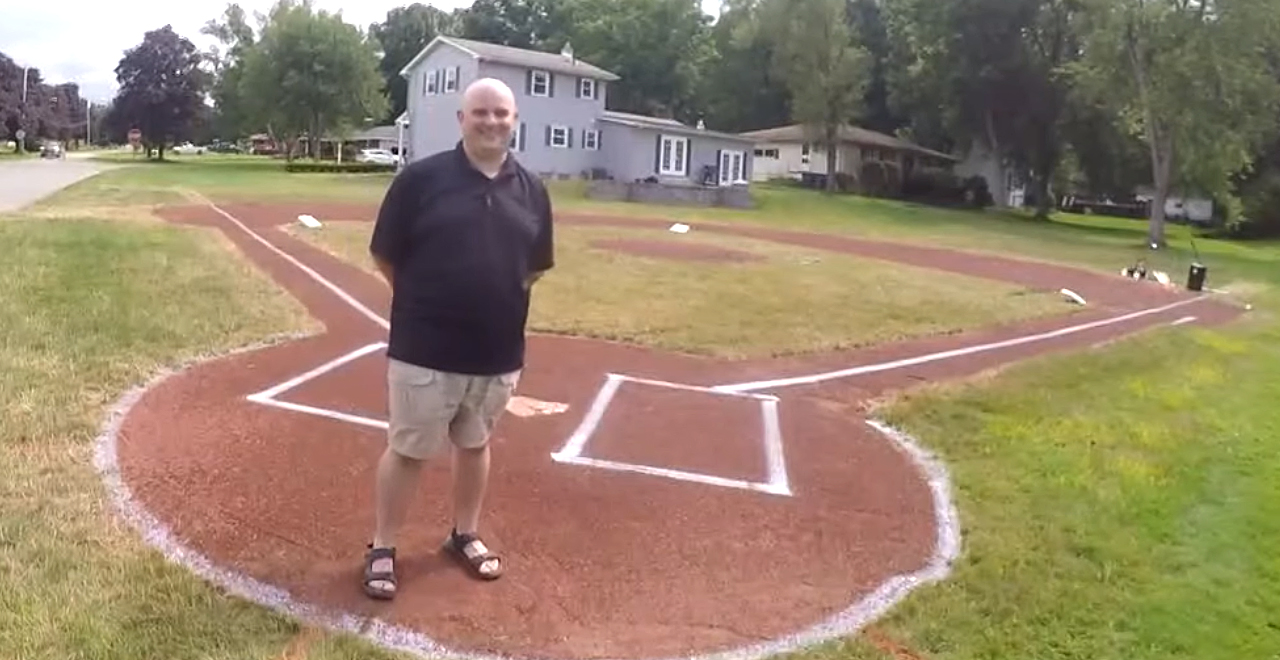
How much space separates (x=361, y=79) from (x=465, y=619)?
5809 centimetres

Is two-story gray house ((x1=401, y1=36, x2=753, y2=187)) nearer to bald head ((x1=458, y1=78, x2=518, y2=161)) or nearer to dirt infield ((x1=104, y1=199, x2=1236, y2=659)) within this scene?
dirt infield ((x1=104, y1=199, x2=1236, y2=659))

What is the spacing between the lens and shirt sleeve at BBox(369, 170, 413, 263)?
3928mm

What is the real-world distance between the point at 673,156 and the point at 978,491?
3912 centimetres

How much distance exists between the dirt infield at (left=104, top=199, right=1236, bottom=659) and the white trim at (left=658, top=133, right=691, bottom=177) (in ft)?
116

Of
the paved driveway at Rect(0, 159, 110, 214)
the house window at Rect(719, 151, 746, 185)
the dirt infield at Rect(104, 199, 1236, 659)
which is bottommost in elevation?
the dirt infield at Rect(104, 199, 1236, 659)

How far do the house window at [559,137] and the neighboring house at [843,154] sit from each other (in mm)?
A: 13349

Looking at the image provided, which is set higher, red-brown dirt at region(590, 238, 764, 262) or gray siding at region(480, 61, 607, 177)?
gray siding at region(480, 61, 607, 177)

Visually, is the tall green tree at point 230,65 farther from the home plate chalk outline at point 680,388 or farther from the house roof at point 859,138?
the home plate chalk outline at point 680,388

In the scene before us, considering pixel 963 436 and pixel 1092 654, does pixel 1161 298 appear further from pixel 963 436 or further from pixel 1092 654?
pixel 1092 654

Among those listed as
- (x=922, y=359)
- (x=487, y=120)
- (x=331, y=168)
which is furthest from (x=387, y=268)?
(x=331, y=168)

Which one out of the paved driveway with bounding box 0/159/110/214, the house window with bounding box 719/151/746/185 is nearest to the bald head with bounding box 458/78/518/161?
the paved driveway with bounding box 0/159/110/214

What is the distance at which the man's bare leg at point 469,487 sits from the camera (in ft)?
14.3

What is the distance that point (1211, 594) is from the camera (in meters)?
4.70

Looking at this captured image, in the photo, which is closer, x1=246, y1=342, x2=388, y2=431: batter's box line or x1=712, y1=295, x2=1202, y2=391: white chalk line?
x1=246, y1=342, x2=388, y2=431: batter's box line
